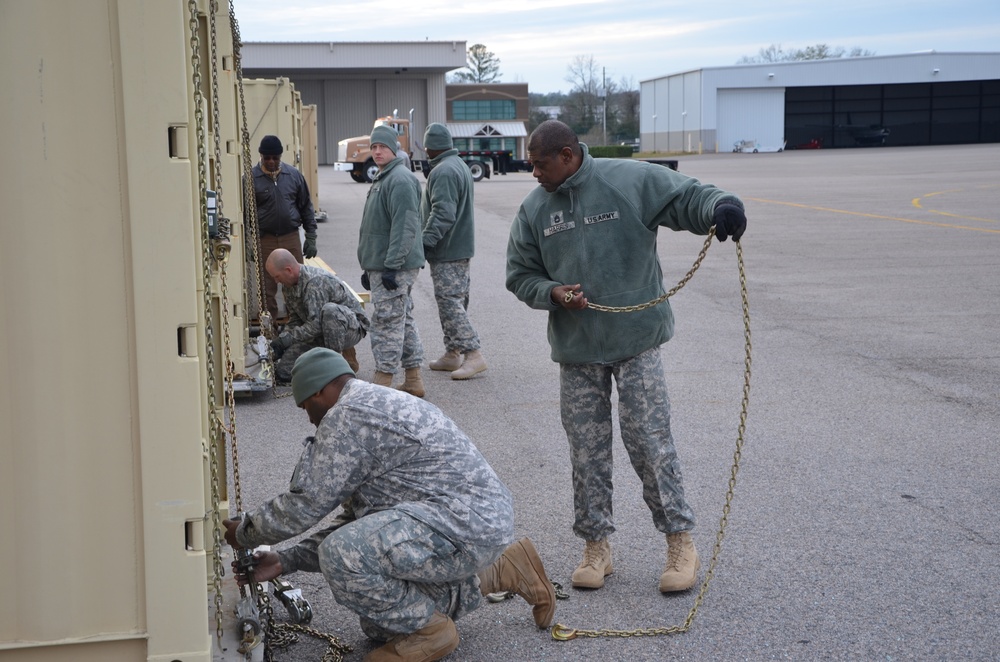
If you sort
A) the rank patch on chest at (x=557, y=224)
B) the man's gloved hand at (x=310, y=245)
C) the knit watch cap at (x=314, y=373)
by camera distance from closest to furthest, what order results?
the knit watch cap at (x=314, y=373) < the rank patch on chest at (x=557, y=224) < the man's gloved hand at (x=310, y=245)

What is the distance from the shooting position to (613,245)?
182 inches

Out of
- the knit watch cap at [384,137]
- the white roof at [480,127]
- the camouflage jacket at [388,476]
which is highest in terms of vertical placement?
the white roof at [480,127]

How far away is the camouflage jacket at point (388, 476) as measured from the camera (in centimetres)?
367

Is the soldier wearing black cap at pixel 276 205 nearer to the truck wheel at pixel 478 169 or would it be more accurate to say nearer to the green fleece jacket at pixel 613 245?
the green fleece jacket at pixel 613 245

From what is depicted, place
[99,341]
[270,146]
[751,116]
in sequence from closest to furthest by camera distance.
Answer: [99,341]
[270,146]
[751,116]

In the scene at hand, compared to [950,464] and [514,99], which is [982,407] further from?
[514,99]

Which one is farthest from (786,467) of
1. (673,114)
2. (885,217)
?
(673,114)

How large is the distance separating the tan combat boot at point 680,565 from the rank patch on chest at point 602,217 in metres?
1.41

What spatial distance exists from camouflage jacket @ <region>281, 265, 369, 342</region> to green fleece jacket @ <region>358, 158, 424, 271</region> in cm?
36

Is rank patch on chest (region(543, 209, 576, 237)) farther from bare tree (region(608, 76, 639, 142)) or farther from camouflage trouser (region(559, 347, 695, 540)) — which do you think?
bare tree (region(608, 76, 639, 142))

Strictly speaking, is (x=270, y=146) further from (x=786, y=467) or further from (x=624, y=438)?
(x=624, y=438)

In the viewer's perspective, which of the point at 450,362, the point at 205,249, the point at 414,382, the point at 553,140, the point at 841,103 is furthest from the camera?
the point at 841,103

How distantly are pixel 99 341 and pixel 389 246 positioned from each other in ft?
16.7

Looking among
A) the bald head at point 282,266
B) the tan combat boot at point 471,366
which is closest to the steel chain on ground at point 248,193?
the bald head at point 282,266
